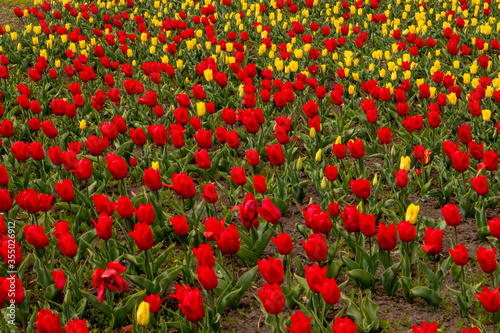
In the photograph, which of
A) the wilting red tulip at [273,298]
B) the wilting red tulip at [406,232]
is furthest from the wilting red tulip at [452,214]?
the wilting red tulip at [273,298]

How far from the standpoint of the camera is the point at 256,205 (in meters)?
3.58

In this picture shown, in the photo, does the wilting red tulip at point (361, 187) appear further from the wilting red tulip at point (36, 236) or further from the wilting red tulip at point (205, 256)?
the wilting red tulip at point (36, 236)

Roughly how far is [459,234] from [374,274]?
1.04 metres

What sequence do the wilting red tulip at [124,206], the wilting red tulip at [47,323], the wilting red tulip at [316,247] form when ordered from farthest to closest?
the wilting red tulip at [124,206], the wilting red tulip at [316,247], the wilting red tulip at [47,323]

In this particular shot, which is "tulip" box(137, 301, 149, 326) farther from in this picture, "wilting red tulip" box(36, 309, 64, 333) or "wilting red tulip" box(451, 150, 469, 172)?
"wilting red tulip" box(451, 150, 469, 172)

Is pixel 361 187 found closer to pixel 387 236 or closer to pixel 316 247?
pixel 387 236

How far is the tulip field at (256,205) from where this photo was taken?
3285 millimetres

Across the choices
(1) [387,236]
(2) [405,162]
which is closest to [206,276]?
(1) [387,236]

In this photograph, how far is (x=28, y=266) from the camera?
4.25 metres

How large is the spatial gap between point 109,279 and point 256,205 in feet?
3.47

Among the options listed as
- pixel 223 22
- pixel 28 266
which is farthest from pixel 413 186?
pixel 223 22

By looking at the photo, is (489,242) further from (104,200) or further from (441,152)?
(104,200)

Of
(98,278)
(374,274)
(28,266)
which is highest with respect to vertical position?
(98,278)

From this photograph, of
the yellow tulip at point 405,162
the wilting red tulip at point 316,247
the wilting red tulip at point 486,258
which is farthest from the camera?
the yellow tulip at point 405,162
